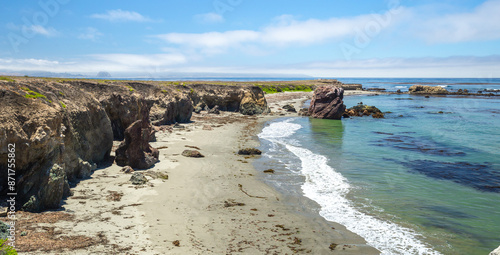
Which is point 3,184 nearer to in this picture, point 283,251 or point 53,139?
point 53,139

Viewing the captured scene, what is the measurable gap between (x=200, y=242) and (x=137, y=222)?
2.17 m

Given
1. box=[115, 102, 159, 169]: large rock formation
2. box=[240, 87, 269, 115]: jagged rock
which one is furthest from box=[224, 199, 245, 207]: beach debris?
box=[240, 87, 269, 115]: jagged rock

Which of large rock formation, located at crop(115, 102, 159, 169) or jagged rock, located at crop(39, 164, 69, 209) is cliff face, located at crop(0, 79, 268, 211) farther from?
large rock formation, located at crop(115, 102, 159, 169)

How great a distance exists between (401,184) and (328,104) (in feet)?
105

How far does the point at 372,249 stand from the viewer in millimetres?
8930

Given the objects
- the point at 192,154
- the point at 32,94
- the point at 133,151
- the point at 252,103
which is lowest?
the point at 192,154

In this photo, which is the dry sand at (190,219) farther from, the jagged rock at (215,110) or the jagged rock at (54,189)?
the jagged rock at (215,110)

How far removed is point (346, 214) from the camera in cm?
1140

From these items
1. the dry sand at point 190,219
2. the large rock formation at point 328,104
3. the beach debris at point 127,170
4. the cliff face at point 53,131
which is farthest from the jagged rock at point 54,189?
the large rock formation at point 328,104

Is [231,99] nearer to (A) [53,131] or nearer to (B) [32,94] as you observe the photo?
(B) [32,94]

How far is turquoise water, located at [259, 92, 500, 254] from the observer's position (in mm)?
9953

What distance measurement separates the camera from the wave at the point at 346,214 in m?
9.23

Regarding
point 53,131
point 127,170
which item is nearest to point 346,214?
point 127,170

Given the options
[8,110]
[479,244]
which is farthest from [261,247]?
[8,110]
